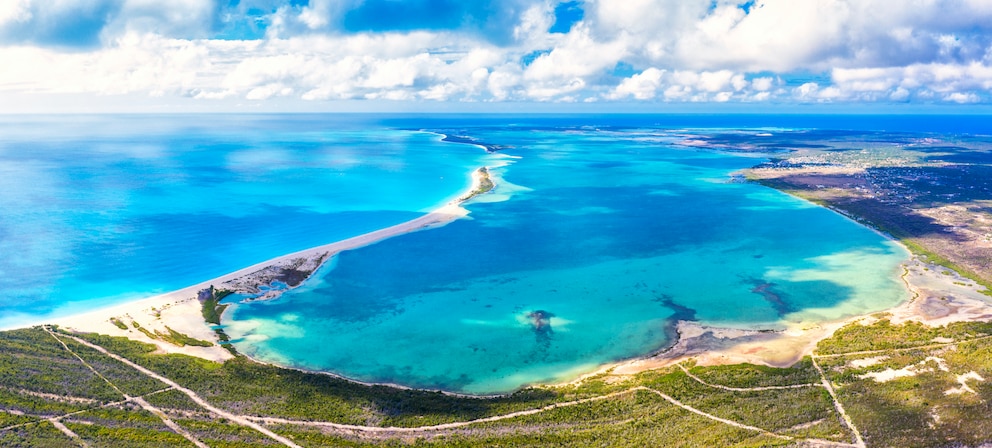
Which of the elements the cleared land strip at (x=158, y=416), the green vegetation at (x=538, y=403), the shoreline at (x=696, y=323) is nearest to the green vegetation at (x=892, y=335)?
the green vegetation at (x=538, y=403)

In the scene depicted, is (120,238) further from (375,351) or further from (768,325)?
(768,325)

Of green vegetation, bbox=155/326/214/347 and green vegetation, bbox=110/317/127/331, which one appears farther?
green vegetation, bbox=110/317/127/331

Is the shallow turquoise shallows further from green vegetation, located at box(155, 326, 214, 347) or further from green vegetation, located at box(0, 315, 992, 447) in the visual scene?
green vegetation, located at box(0, 315, 992, 447)

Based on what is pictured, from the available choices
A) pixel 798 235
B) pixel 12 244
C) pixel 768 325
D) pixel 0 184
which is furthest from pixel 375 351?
pixel 0 184

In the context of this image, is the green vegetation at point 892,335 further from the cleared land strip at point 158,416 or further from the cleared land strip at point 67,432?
the cleared land strip at point 67,432

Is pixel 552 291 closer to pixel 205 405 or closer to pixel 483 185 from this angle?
pixel 205 405

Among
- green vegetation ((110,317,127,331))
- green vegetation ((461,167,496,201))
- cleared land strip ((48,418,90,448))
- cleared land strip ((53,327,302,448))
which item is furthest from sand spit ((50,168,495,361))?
green vegetation ((461,167,496,201))
